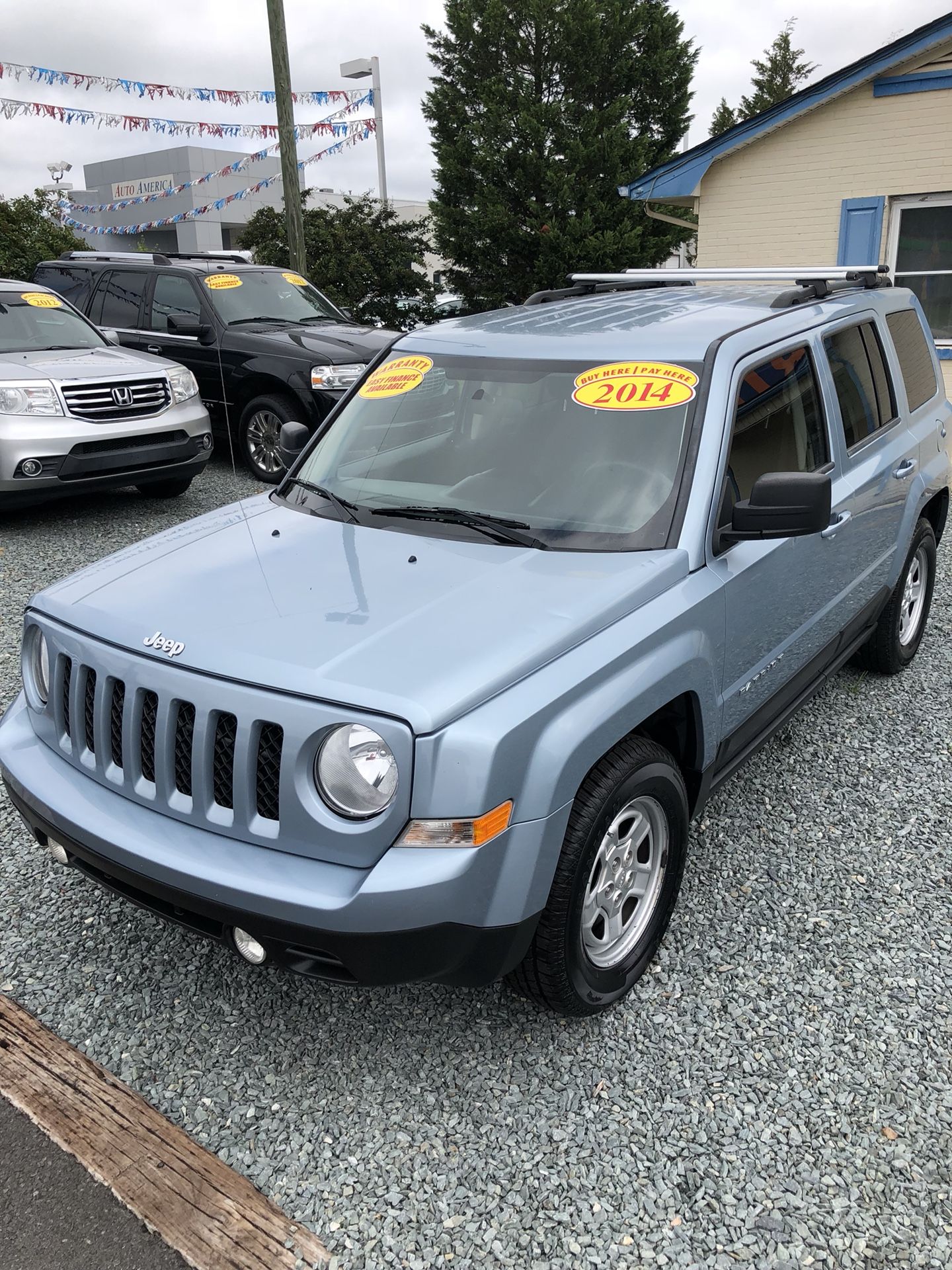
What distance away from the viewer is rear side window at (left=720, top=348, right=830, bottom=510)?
3.20 meters

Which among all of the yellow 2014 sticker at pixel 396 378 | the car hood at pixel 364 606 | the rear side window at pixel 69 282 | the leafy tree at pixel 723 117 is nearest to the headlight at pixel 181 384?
the rear side window at pixel 69 282

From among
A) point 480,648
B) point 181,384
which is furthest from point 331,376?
point 480,648

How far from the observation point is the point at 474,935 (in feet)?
7.41

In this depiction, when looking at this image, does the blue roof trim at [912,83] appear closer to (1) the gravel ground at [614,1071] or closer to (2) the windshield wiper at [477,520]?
(1) the gravel ground at [614,1071]

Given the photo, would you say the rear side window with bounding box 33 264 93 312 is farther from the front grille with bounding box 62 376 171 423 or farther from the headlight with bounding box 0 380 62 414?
the headlight with bounding box 0 380 62 414

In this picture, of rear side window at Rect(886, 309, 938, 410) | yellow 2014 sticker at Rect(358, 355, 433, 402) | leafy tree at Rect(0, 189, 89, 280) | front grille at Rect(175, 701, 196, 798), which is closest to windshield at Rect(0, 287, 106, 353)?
yellow 2014 sticker at Rect(358, 355, 433, 402)

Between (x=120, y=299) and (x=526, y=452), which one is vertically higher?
(x=120, y=299)

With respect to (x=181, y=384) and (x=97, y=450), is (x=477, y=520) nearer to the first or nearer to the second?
(x=97, y=450)

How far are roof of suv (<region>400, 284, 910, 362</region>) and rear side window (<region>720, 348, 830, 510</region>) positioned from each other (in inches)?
6.0

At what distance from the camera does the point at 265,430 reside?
9227 mm

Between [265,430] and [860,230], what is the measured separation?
6.53m

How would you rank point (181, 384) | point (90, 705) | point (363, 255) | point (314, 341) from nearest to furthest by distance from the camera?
point (90, 705)
point (181, 384)
point (314, 341)
point (363, 255)

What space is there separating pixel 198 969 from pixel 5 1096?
0.62 meters

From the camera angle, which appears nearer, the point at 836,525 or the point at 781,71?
the point at 836,525
